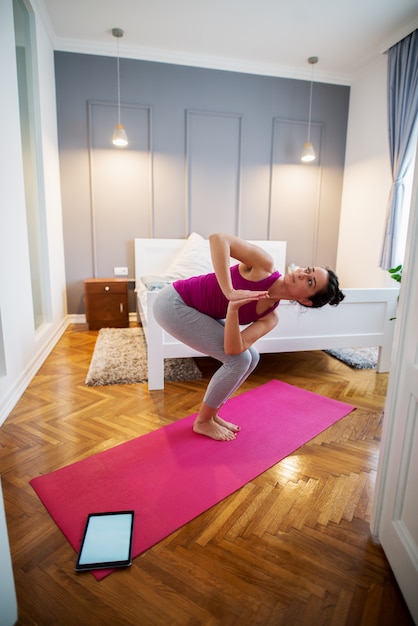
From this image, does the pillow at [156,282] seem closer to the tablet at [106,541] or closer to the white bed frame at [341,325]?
the white bed frame at [341,325]

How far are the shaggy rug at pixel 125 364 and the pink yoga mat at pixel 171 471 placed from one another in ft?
2.23

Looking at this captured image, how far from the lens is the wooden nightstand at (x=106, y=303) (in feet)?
13.4

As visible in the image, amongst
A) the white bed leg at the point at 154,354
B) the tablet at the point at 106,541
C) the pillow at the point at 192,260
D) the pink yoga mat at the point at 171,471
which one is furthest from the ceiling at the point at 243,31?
the tablet at the point at 106,541

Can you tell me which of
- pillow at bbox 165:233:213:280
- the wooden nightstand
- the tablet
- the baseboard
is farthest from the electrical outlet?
the tablet

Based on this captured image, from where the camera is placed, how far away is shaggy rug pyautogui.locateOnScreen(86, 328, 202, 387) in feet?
8.89

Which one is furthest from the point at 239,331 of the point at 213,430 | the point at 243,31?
the point at 243,31

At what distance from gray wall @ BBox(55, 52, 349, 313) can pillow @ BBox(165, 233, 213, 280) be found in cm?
31

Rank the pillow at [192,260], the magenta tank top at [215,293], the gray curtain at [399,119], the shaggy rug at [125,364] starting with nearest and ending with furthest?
the magenta tank top at [215,293], the shaggy rug at [125,364], the gray curtain at [399,119], the pillow at [192,260]

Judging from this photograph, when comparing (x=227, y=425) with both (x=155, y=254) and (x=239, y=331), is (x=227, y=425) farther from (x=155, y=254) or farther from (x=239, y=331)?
(x=155, y=254)

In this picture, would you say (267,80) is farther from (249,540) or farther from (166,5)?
(249,540)

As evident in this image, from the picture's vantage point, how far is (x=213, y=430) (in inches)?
77.4

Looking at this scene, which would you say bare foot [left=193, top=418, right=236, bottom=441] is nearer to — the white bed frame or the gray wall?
the white bed frame

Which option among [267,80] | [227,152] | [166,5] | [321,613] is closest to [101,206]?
[227,152]

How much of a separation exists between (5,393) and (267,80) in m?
4.51
